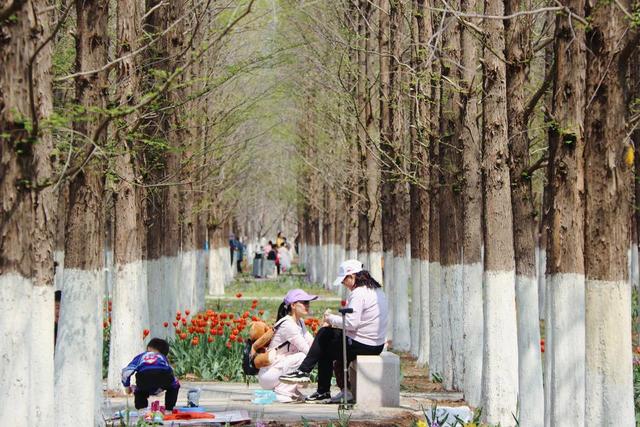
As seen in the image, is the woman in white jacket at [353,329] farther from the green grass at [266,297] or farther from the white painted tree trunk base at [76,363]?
the green grass at [266,297]

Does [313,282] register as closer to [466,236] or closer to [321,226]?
[321,226]

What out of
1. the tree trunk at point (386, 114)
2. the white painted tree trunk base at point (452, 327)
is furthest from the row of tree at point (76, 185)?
the tree trunk at point (386, 114)

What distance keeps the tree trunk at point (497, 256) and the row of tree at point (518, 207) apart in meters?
0.01

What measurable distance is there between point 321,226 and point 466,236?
131ft

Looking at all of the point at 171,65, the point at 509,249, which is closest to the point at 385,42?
the point at 171,65

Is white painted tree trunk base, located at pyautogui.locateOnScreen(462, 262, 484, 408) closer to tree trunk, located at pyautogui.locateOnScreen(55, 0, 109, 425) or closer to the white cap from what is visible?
the white cap

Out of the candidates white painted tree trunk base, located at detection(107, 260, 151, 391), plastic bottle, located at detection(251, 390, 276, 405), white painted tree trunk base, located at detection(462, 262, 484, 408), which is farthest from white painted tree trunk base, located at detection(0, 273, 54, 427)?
white painted tree trunk base, located at detection(462, 262, 484, 408)

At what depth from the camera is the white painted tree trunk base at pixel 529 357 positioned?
1205 centimetres

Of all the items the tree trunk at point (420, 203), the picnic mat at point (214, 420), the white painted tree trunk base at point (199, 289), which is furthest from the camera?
the white painted tree trunk base at point (199, 289)

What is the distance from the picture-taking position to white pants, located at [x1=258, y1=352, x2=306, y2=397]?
49.1 feet

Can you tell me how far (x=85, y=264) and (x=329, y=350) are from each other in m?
3.89

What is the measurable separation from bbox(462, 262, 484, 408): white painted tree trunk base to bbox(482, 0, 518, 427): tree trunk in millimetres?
1729

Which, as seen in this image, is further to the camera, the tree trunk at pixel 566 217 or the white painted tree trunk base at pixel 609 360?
the tree trunk at pixel 566 217

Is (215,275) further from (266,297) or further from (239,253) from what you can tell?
(239,253)
